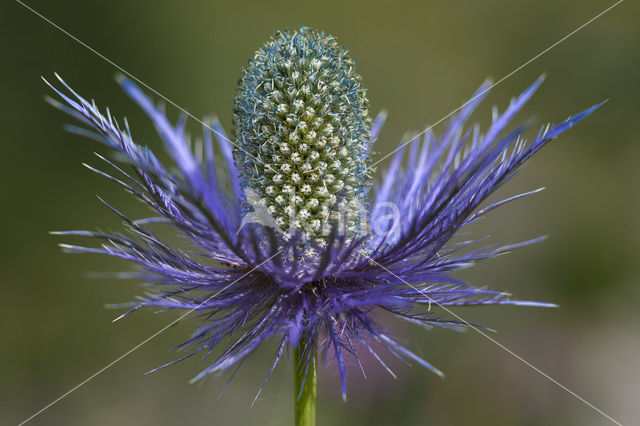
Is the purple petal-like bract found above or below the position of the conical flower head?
below

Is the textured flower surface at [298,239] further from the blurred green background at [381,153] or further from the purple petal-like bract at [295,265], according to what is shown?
the blurred green background at [381,153]

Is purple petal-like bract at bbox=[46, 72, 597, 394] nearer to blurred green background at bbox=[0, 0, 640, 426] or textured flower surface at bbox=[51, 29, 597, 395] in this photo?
textured flower surface at bbox=[51, 29, 597, 395]

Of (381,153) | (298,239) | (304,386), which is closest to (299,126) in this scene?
(298,239)

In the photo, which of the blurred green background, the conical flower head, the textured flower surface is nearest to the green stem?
the textured flower surface

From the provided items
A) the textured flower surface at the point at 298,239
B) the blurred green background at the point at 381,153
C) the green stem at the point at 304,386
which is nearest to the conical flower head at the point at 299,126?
the textured flower surface at the point at 298,239

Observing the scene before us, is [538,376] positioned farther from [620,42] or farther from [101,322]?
[101,322]

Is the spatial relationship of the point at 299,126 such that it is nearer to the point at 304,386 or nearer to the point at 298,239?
the point at 298,239

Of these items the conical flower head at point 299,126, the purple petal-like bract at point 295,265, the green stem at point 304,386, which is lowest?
the green stem at point 304,386
